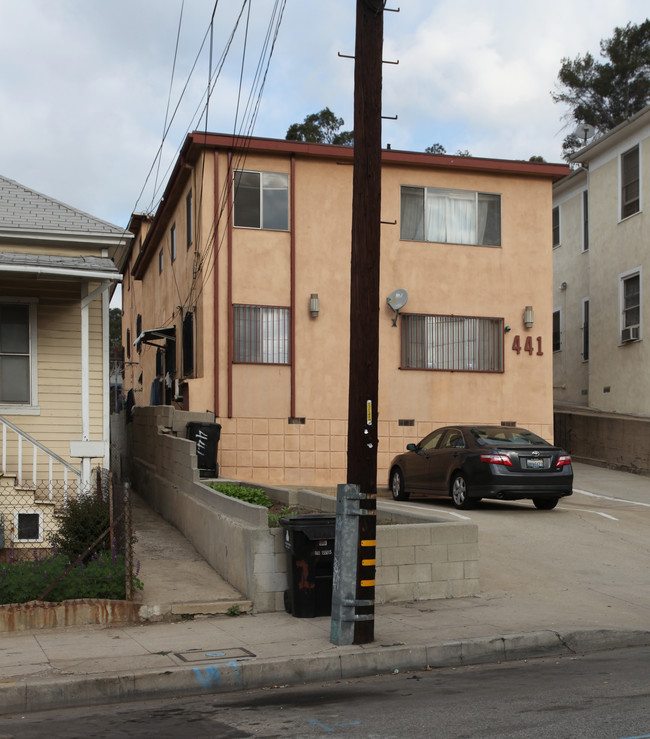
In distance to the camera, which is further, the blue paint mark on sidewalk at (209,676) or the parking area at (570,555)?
the parking area at (570,555)

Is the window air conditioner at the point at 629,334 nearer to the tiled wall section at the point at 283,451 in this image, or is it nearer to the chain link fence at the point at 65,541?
the tiled wall section at the point at 283,451

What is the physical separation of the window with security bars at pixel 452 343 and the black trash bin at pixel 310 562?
1147 cm

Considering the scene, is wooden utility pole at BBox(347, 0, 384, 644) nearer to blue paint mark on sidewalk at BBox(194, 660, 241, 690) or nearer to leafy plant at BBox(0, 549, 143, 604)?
blue paint mark on sidewalk at BBox(194, 660, 241, 690)

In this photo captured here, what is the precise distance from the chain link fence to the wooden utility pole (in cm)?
272

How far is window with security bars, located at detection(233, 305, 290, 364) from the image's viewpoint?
19.4 m

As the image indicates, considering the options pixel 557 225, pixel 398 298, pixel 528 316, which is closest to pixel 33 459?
pixel 398 298

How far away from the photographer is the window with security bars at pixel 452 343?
20.4 m

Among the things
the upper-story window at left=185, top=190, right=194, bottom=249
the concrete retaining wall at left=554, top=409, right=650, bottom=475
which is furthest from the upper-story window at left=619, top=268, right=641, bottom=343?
the upper-story window at left=185, top=190, right=194, bottom=249

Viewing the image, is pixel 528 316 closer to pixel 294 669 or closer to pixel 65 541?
pixel 65 541

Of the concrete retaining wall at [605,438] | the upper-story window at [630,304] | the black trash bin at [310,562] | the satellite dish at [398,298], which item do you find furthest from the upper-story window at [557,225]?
the black trash bin at [310,562]

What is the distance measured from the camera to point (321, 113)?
168 ft

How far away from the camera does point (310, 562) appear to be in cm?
907

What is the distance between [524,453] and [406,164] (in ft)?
28.0

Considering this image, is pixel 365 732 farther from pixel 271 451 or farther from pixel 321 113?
pixel 321 113
